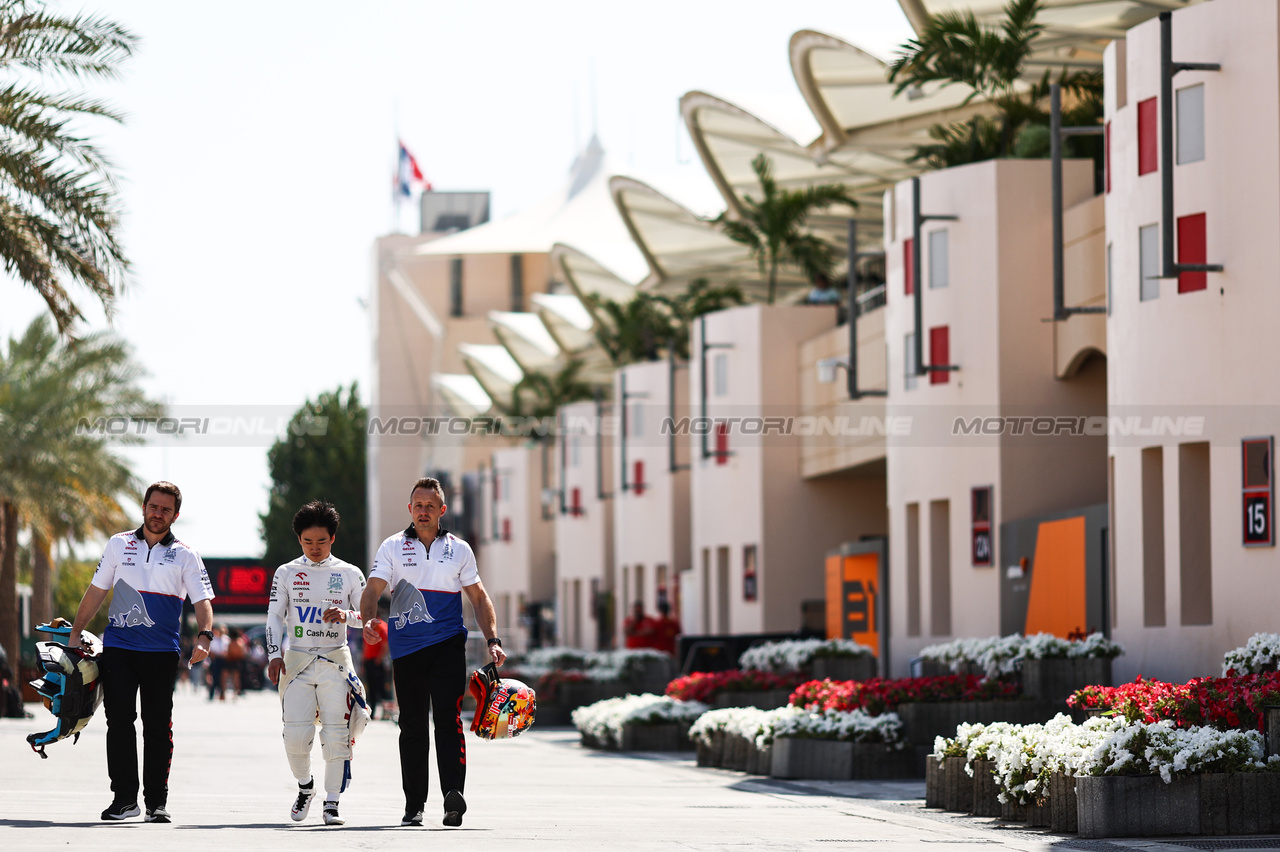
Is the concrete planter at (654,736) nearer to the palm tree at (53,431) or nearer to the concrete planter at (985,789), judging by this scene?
the concrete planter at (985,789)

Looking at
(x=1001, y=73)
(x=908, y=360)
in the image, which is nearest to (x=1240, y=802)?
(x=908, y=360)

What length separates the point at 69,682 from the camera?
32.3ft

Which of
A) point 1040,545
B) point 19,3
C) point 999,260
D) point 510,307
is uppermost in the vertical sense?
point 510,307

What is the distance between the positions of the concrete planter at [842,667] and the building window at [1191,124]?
745cm

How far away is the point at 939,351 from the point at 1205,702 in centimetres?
1353

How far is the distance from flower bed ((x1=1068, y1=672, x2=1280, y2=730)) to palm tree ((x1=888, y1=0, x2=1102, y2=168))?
1349cm

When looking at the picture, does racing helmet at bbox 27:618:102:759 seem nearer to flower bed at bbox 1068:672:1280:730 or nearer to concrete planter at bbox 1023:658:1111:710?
flower bed at bbox 1068:672:1280:730

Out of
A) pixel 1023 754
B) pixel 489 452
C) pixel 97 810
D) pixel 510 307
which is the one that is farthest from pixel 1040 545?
pixel 510 307

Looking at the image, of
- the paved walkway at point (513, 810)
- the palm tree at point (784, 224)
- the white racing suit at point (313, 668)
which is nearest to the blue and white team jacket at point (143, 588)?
the white racing suit at point (313, 668)

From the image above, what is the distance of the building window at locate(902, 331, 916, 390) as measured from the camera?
24.9m

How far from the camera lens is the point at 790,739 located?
A: 16.0 m

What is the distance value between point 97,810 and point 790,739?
6.91 m

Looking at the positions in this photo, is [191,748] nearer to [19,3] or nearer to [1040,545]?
[19,3]

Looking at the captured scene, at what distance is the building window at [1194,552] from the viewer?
54.9 ft
